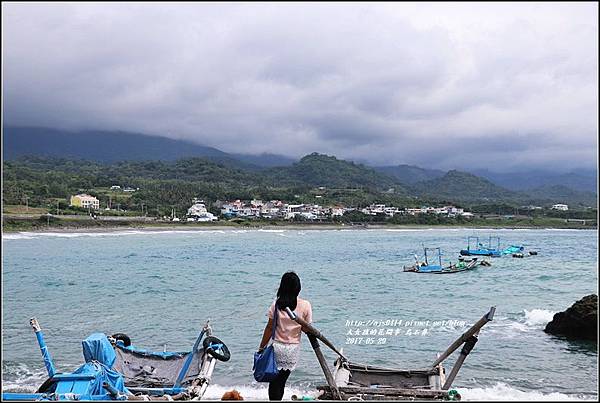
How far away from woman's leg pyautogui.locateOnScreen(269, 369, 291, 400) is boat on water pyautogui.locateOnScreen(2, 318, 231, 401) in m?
1.96

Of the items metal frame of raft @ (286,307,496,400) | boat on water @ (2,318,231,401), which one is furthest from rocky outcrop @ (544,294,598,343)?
boat on water @ (2,318,231,401)

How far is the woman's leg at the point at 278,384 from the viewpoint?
5.41 metres

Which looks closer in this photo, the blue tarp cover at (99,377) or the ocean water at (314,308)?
→ the blue tarp cover at (99,377)

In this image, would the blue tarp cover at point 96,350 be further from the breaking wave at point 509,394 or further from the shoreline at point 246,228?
the shoreline at point 246,228

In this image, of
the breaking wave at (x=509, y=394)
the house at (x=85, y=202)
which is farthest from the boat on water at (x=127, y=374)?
the house at (x=85, y=202)

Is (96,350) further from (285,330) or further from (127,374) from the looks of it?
(285,330)

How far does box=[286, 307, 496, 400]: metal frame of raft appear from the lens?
6578 mm

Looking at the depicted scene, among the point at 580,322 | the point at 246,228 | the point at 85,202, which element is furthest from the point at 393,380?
the point at 85,202

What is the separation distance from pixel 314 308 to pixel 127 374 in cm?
1493

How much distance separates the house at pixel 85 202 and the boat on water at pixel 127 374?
281 ft

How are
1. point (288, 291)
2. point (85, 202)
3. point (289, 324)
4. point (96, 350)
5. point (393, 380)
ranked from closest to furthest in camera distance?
point (288, 291) < point (289, 324) < point (96, 350) < point (393, 380) < point (85, 202)

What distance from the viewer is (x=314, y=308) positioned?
896 inches

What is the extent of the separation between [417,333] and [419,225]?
92.0 metres

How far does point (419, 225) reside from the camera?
108 meters
